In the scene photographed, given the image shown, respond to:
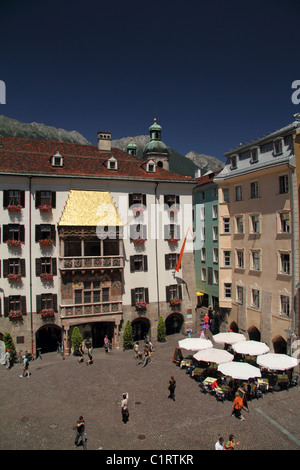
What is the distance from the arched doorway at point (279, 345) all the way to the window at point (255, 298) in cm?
378

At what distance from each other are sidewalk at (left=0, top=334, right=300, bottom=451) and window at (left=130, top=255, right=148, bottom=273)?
34.7 feet

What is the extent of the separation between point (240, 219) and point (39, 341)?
2501cm

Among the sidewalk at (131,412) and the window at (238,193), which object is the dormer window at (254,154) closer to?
the window at (238,193)

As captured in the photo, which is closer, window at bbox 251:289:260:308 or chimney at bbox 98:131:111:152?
window at bbox 251:289:260:308

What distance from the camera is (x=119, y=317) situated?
36000 millimetres

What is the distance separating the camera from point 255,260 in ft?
117

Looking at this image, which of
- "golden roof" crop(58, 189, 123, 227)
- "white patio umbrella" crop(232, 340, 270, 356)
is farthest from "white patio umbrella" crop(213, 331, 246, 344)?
"golden roof" crop(58, 189, 123, 227)

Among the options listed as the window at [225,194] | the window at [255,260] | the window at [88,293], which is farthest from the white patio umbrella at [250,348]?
the window at [225,194]

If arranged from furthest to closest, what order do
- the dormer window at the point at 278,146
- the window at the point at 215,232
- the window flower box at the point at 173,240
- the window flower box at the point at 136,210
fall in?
the window at the point at 215,232, the window flower box at the point at 173,240, the window flower box at the point at 136,210, the dormer window at the point at 278,146

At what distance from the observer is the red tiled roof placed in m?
34.7

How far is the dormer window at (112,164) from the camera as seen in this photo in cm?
3791

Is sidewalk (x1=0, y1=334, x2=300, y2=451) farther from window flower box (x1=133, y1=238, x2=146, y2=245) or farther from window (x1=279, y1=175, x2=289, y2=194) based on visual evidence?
window (x1=279, y1=175, x2=289, y2=194)
